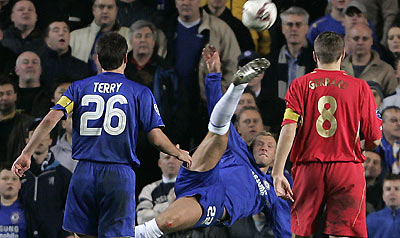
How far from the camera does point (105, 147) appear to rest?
4.91 metres

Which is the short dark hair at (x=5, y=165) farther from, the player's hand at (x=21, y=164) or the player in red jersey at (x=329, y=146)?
the player in red jersey at (x=329, y=146)

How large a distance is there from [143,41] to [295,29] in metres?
2.16

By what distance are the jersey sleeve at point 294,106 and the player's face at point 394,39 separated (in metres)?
4.27

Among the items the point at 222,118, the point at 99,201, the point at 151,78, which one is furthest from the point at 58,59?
the point at 99,201

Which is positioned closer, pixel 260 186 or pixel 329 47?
pixel 329 47

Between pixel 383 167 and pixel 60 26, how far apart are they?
497 cm

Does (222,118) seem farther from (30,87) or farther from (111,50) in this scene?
(30,87)

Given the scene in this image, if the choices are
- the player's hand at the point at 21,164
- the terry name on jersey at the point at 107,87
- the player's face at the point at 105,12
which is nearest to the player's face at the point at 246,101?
the player's face at the point at 105,12

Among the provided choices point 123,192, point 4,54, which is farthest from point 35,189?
point 123,192

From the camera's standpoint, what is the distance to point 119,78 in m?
5.05

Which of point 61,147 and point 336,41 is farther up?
point 336,41

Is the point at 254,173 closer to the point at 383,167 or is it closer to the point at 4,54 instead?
the point at 383,167

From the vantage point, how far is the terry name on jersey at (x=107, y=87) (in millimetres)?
4974

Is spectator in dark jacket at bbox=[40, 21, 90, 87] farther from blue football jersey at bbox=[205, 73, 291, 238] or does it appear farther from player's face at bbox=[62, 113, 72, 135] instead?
blue football jersey at bbox=[205, 73, 291, 238]
